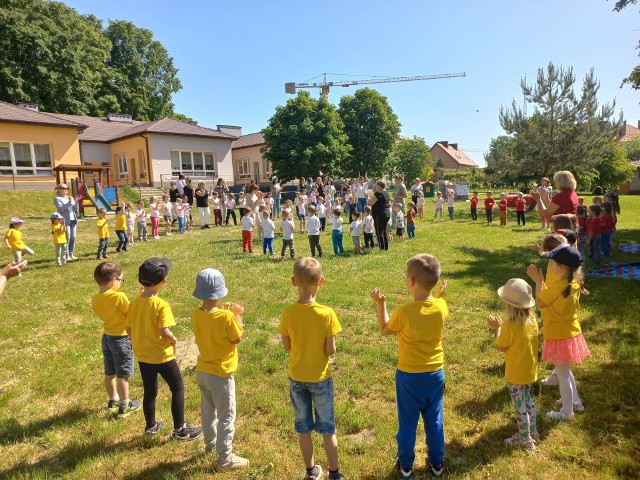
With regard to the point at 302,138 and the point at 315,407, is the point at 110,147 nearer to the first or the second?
the point at 302,138

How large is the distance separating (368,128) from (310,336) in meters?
41.5

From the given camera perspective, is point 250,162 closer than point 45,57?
No

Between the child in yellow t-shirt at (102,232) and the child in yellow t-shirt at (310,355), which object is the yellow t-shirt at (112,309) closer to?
the child in yellow t-shirt at (310,355)

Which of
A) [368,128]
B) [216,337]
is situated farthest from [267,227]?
[368,128]

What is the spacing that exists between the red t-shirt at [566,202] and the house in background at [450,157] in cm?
8374

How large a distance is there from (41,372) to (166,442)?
2.75 m

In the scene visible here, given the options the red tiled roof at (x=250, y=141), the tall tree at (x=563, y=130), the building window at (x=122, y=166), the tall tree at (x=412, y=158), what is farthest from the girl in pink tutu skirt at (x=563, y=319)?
the tall tree at (x=412, y=158)

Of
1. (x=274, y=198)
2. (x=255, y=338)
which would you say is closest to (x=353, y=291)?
(x=255, y=338)

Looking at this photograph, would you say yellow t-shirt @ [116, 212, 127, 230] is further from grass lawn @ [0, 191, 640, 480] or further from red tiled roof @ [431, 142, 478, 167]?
red tiled roof @ [431, 142, 478, 167]

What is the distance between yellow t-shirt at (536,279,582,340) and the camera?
3846 millimetres

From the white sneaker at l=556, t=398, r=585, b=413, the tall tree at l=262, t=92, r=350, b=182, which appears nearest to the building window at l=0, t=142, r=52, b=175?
the tall tree at l=262, t=92, r=350, b=182

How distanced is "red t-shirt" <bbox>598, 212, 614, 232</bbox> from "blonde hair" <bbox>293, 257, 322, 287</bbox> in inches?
410

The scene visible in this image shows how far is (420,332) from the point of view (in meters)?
3.03

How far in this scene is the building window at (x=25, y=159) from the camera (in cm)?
2514
